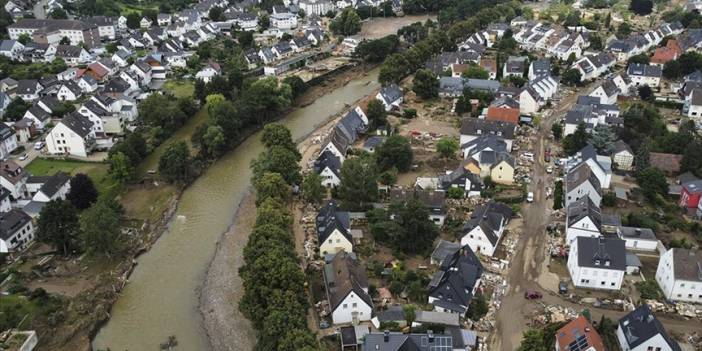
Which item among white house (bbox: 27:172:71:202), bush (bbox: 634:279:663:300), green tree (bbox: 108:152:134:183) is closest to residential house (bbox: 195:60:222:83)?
green tree (bbox: 108:152:134:183)

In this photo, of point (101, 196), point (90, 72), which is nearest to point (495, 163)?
point (101, 196)

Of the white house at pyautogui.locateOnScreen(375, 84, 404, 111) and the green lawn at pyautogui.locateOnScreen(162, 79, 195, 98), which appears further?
the green lawn at pyautogui.locateOnScreen(162, 79, 195, 98)

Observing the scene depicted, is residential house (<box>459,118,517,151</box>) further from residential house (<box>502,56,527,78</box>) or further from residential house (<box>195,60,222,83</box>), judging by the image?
residential house (<box>195,60,222,83</box>)

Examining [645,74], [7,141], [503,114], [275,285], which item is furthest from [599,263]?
[7,141]

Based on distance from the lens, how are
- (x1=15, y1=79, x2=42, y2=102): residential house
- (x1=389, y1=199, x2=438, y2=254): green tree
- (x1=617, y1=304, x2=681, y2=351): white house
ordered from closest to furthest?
(x1=617, y1=304, x2=681, y2=351): white house
(x1=389, y1=199, x2=438, y2=254): green tree
(x1=15, y1=79, x2=42, y2=102): residential house

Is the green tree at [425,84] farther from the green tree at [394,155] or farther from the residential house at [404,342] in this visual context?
the residential house at [404,342]

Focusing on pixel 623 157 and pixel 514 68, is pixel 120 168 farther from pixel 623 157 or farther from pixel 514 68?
pixel 514 68
